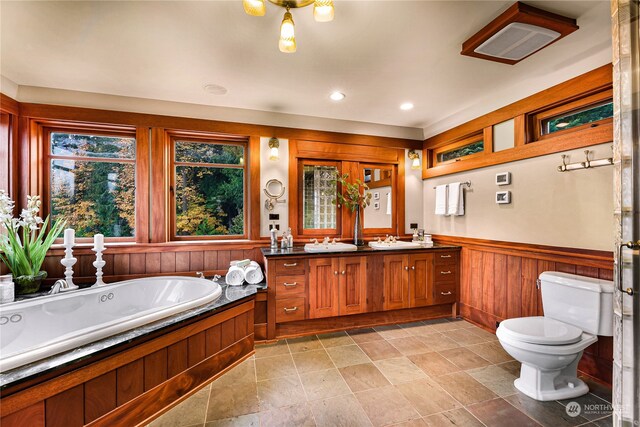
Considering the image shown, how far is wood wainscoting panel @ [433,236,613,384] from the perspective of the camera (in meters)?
2.05

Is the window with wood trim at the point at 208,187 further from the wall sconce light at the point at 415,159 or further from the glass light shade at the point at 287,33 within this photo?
the wall sconce light at the point at 415,159

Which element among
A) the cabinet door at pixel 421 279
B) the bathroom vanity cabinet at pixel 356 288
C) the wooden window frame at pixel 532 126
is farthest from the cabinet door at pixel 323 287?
the wooden window frame at pixel 532 126

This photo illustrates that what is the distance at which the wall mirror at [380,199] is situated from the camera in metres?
3.77

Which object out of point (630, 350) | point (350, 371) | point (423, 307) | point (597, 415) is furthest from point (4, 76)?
point (597, 415)

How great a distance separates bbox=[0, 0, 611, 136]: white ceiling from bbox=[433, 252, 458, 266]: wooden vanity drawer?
1699mm

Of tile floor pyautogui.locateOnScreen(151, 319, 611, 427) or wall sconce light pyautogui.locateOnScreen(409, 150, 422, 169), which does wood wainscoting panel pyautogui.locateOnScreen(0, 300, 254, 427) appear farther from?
wall sconce light pyautogui.locateOnScreen(409, 150, 422, 169)

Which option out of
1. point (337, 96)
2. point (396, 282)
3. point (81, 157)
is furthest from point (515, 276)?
point (81, 157)

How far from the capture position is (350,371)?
86.7 inches

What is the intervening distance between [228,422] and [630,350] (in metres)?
1.96

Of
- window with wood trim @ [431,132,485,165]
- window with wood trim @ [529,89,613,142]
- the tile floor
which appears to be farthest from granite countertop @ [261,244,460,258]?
window with wood trim @ [529,89,613,142]

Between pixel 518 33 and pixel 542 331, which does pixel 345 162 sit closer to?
pixel 518 33

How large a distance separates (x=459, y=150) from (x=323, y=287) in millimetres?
2440

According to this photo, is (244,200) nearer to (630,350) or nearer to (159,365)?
(159,365)

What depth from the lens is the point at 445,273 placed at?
334 centimetres
